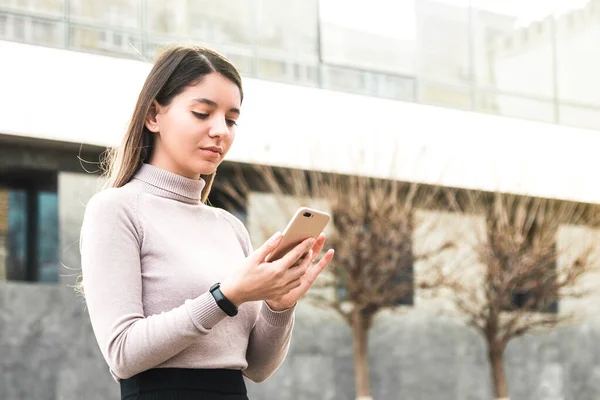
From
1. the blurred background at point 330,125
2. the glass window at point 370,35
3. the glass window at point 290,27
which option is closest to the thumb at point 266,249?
the blurred background at point 330,125

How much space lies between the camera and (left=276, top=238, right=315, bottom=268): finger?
186 centimetres

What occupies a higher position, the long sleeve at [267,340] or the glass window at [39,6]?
the glass window at [39,6]

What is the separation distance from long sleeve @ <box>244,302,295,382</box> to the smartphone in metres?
0.28

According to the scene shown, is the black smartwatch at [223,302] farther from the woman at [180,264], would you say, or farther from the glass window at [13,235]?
the glass window at [13,235]

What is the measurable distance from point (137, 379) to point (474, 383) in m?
12.4

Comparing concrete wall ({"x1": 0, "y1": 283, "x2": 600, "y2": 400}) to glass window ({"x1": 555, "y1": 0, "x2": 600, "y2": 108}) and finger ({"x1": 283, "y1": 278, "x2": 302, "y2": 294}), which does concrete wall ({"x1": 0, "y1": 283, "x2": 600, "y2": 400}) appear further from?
finger ({"x1": 283, "y1": 278, "x2": 302, "y2": 294})

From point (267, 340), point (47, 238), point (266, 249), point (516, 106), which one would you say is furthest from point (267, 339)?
point (516, 106)

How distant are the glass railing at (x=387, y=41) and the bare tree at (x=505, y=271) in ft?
4.78

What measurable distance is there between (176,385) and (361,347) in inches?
373

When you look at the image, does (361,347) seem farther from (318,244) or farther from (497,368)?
(318,244)

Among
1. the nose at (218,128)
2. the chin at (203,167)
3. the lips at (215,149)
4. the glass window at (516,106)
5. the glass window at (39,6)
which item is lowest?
the chin at (203,167)

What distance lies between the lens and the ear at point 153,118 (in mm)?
2090

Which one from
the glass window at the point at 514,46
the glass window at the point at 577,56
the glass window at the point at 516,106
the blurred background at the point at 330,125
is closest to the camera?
the blurred background at the point at 330,125

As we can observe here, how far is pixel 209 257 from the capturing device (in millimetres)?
2078
